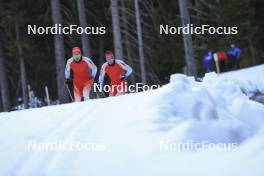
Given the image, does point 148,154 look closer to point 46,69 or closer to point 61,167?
point 61,167

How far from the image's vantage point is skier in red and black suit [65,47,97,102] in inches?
531

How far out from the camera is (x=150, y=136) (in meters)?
5.89

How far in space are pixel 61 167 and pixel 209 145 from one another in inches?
55.4

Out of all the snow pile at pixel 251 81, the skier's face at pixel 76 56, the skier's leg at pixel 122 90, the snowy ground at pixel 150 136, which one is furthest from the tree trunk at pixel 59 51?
the snowy ground at pixel 150 136

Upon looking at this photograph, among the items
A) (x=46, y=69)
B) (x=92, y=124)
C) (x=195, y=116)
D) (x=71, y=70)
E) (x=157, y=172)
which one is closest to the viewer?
(x=157, y=172)

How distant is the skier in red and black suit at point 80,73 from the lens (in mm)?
13477

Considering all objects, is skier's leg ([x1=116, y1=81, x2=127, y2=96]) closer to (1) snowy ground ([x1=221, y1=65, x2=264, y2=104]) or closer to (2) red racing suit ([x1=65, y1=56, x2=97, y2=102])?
(2) red racing suit ([x1=65, y1=56, x2=97, y2=102])

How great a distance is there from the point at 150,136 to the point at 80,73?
7.90 m

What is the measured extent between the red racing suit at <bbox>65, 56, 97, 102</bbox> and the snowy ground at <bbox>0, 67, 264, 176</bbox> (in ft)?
19.3

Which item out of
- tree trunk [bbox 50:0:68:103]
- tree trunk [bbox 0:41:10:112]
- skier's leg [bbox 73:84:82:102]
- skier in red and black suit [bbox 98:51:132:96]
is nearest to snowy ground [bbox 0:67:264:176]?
skier's leg [bbox 73:84:82:102]

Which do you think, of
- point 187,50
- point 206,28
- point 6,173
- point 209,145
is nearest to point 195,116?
point 209,145

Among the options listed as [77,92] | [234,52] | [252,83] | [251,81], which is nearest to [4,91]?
[234,52]

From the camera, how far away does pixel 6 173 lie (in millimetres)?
6020

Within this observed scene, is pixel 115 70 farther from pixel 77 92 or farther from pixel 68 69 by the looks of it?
pixel 68 69
